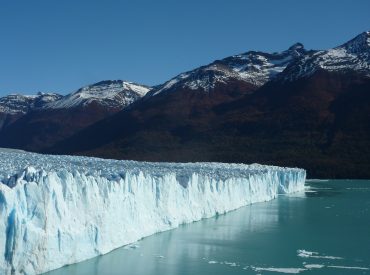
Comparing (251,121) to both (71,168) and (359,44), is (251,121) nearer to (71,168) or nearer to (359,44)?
(359,44)

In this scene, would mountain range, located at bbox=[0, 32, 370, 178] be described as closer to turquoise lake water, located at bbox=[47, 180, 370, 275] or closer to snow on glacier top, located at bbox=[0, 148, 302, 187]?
snow on glacier top, located at bbox=[0, 148, 302, 187]

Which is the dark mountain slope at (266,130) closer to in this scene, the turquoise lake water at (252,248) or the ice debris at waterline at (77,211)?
the turquoise lake water at (252,248)

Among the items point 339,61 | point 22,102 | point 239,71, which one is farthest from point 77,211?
point 22,102

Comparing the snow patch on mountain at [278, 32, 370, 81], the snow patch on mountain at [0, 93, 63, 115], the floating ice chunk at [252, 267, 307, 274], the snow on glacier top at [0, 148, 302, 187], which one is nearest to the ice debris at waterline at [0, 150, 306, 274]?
the snow on glacier top at [0, 148, 302, 187]

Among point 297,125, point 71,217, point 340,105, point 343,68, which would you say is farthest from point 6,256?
point 343,68

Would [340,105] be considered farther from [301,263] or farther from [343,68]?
[301,263]
